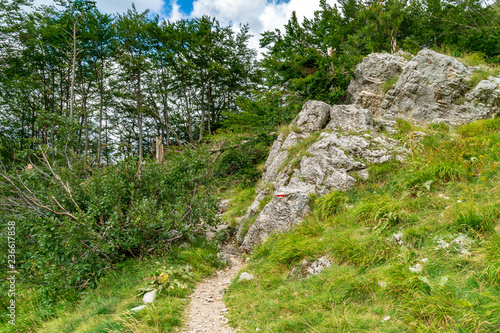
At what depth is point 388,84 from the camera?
970 centimetres

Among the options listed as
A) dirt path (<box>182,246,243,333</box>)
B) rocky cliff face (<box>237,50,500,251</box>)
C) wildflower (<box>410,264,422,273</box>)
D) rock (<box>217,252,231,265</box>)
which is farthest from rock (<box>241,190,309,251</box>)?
wildflower (<box>410,264,422,273</box>)

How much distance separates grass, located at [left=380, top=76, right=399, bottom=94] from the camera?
9.62m

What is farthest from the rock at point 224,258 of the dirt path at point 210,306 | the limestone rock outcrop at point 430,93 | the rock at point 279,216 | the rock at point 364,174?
the limestone rock outcrop at point 430,93

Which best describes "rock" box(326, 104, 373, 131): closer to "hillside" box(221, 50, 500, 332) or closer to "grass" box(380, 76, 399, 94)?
"hillside" box(221, 50, 500, 332)

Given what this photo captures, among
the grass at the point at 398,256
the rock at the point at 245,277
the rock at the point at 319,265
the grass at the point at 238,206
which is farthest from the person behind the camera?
the grass at the point at 238,206

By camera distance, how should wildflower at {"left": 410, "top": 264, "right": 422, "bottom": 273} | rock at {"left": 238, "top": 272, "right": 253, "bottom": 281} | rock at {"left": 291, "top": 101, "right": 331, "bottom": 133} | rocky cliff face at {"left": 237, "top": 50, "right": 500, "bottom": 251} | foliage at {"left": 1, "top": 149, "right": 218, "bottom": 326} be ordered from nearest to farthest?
wildflower at {"left": 410, "top": 264, "right": 422, "bottom": 273} < rock at {"left": 238, "top": 272, "right": 253, "bottom": 281} < foliage at {"left": 1, "top": 149, "right": 218, "bottom": 326} < rocky cliff face at {"left": 237, "top": 50, "right": 500, "bottom": 251} < rock at {"left": 291, "top": 101, "right": 331, "bottom": 133}

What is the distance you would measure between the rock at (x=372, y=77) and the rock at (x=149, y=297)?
981 centimetres

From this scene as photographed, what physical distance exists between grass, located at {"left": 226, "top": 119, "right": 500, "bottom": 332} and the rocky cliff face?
62 cm

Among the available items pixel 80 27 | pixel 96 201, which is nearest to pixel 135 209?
pixel 96 201

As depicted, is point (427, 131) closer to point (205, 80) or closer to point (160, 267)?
point (160, 267)

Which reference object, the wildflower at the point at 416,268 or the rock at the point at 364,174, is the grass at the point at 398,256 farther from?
the rock at the point at 364,174

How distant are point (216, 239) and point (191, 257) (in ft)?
3.26

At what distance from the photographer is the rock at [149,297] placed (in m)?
4.23

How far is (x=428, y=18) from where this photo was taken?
13.8 metres
